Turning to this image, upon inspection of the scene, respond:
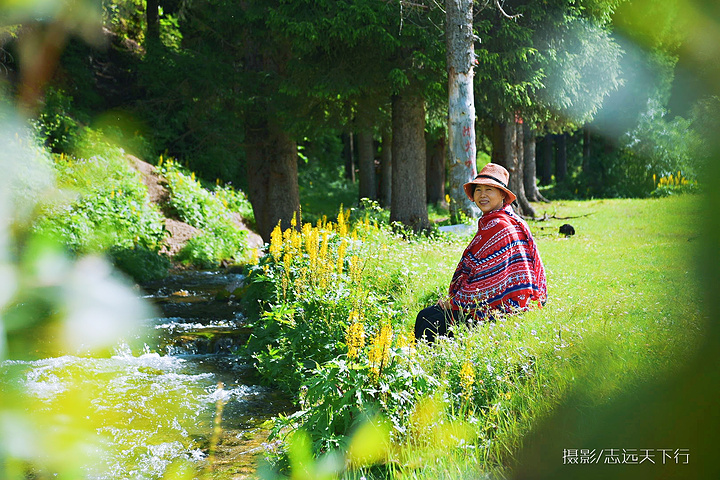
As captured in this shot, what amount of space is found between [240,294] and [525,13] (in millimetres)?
7838

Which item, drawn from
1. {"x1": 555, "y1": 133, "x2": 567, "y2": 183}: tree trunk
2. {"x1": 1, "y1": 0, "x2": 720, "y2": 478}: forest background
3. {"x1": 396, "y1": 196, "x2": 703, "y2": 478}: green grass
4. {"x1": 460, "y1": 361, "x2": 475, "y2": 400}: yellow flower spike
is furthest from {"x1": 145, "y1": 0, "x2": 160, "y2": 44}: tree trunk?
{"x1": 555, "y1": 133, "x2": 567, "y2": 183}: tree trunk

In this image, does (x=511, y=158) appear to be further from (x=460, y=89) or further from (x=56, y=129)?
(x=56, y=129)

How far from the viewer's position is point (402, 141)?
42.3 ft

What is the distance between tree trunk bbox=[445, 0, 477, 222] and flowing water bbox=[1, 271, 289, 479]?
15.0ft

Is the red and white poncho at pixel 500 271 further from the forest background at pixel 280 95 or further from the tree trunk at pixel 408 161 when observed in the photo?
the tree trunk at pixel 408 161

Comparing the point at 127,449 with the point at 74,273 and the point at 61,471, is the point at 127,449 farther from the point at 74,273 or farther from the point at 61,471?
the point at 74,273

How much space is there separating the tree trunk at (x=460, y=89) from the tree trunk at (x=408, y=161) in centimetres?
167

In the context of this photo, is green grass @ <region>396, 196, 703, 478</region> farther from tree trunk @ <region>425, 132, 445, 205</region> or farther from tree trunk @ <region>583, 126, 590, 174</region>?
tree trunk @ <region>583, 126, 590, 174</region>

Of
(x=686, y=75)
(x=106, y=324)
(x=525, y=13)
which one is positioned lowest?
(x=686, y=75)

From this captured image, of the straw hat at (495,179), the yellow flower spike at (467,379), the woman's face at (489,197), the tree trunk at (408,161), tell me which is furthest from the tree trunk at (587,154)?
the yellow flower spike at (467,379)

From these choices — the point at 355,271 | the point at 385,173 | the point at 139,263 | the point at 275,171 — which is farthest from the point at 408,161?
the point at 385,173

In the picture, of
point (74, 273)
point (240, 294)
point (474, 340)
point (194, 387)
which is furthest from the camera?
point (74, 273)

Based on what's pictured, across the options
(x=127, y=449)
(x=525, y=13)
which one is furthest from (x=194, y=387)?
(x=525, y=13)

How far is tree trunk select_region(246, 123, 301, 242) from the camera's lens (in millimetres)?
14703
